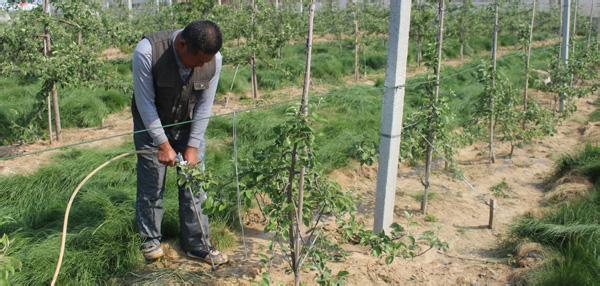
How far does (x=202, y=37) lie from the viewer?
2562 mm

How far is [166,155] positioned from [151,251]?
27.0 inches

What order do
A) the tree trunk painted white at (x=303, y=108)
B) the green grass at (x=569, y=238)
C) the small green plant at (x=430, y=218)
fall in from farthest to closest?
the small green plant at (x=430, y=218), the green grass at (x=569, y=238), the tree trunk painted white at (x=303, y=108)

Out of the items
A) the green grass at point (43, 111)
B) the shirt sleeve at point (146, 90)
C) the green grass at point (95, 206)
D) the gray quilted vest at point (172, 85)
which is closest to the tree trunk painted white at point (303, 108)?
the green grass at point (95, 206)

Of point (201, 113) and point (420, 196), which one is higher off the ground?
point (201, 113)

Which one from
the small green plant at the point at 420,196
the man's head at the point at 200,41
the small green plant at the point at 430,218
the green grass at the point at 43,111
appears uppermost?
the man's head at the point at 200,41

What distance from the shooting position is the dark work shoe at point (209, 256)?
318 cm

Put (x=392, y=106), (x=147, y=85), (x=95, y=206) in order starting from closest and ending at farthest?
1. (x=147, y=85)
2. (x=392, y=106)
3. (x=95, y=206)

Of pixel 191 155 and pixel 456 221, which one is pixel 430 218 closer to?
pixel 456 221

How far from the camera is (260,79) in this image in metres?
9.62

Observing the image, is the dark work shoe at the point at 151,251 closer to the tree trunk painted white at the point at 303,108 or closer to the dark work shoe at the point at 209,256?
the dark work shoe at the point at 209,256

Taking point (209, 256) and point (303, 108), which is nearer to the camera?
point (303, 108)

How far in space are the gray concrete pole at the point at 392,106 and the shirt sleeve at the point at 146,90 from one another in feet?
4.32

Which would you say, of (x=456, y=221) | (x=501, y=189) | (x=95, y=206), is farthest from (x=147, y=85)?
(x=501, y=189)

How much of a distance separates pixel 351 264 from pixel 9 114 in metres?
5.01
